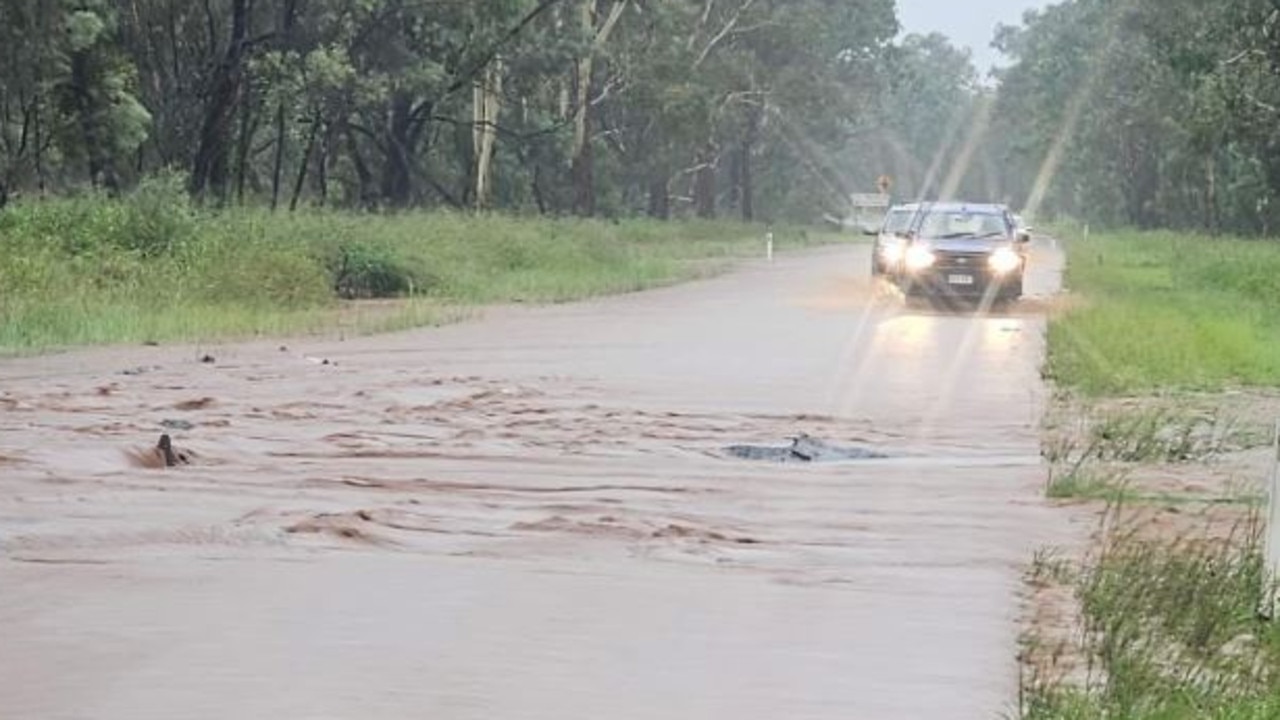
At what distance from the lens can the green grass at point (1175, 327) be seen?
65.1 feet

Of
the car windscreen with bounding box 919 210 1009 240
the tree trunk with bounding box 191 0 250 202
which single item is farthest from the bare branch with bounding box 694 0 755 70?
the car windscreen with bounding box 919 210 1009 240

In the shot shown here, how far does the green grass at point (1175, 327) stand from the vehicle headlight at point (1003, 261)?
1347mm

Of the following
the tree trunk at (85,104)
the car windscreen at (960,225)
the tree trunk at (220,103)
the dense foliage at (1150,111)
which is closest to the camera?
the car windscreen at (960,225)

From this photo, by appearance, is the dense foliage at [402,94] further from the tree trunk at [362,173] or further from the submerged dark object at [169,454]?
the submerged dark object at [169,454]

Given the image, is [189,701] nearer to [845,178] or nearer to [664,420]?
[664,420]

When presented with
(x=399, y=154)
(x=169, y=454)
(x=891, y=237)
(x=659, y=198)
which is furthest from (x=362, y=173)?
(x=169, y=454)

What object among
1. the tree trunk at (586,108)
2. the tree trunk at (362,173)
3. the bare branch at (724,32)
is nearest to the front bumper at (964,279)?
the tree trunk at (362,173)

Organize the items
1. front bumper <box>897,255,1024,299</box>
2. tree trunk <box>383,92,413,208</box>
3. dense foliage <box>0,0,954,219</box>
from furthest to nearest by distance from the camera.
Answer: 1. tree trunk <box>383,92,413,208</box>
2. dense foliage <box>0,0,954,219</box>
3. front bumper <box>897,255,1024,299</box>

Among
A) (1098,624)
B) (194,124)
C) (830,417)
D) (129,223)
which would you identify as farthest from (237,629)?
(194,124)

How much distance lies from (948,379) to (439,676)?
13.5m

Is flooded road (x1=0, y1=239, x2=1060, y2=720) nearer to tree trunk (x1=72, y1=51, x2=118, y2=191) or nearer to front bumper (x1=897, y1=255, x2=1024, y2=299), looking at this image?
front bumper (x1=897, y1=255, x2=1024, y2=299)

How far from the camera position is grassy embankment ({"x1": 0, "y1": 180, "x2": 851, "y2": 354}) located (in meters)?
26.0

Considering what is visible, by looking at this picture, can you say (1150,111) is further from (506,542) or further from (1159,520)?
(506,542)

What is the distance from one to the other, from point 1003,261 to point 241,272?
11730mm
